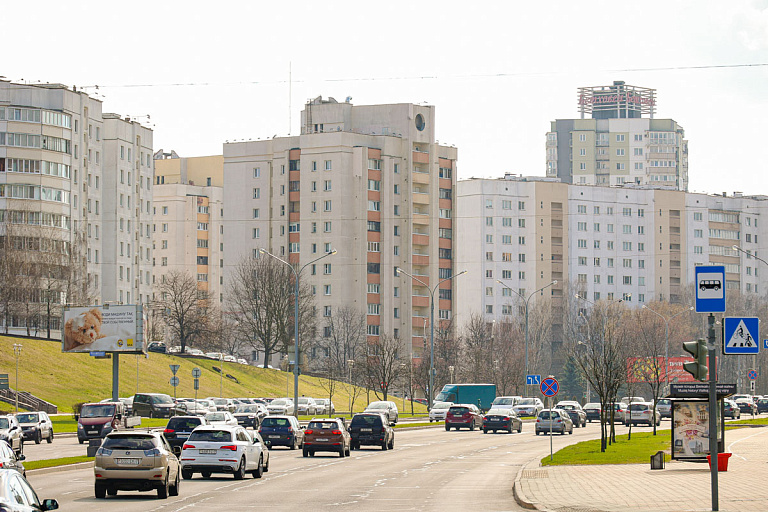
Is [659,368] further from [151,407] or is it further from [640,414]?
[151,407]

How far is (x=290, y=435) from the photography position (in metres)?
44.9

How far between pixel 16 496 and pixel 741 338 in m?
12.9

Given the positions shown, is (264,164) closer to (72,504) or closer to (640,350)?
(640,350)

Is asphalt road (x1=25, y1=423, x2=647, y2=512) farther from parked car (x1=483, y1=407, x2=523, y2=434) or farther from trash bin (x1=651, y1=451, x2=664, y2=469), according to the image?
parked car (x1=483, y1=407, x2=523, y2=434)

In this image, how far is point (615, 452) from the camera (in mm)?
37562

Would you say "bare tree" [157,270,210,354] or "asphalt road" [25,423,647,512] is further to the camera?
"bare tree" [157,270,210,354]

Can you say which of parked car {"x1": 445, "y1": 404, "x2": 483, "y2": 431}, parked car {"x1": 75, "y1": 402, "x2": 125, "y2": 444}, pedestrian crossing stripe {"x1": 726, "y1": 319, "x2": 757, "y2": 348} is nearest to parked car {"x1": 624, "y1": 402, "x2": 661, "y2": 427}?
parked car {"x1": 445, "y1": 404, "x2": 483, "y2": 431}

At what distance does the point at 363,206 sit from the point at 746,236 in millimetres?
72592

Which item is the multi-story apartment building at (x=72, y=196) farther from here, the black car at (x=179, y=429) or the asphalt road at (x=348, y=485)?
the asphalt road at (x=348, y=485)

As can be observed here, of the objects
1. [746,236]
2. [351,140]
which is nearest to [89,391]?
[351,140]

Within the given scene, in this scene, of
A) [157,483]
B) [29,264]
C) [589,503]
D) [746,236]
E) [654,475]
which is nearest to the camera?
[589,503]

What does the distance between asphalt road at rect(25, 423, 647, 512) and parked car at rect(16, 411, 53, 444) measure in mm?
3680

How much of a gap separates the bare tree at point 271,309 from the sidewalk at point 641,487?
267 ft

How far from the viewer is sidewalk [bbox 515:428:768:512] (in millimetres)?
20266
